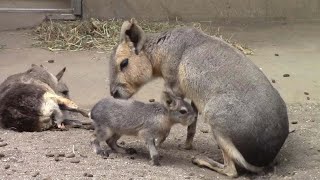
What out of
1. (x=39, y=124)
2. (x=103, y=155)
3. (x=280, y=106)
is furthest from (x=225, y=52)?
(x=39, y=124)

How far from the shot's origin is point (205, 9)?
37.2 ft

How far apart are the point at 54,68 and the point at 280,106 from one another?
3.83 metres

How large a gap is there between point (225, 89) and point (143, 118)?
0.72m

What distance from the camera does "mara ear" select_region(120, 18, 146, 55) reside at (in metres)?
6.15

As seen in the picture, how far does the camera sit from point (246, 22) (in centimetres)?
1130

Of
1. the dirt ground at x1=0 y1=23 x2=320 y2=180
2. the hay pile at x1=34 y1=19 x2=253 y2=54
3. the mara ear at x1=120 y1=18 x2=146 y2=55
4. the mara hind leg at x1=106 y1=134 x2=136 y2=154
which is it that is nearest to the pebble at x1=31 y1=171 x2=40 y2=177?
the dirt ground at x1=0 y1=23 x2=320 y2=180

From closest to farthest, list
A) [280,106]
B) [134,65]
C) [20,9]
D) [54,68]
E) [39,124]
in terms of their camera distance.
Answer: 1. [280,106]
2. [134,65]
3. [39,124]
4. [54,68]
5. [20,9]

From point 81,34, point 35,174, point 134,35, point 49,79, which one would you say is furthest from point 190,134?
point 81,34

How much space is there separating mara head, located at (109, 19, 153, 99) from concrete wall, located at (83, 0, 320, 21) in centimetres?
500

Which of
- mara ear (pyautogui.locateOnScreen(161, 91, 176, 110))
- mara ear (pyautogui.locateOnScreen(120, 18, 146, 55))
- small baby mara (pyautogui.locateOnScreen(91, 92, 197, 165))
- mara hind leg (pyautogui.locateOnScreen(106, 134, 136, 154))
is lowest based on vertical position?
mara hind leg (pyautogui.locateOnScreen(106, 134, 136, 154))

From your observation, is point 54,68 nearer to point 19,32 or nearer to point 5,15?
point 19,32

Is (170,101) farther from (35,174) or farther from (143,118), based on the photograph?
(35,174)

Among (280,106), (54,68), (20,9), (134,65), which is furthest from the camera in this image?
(20,9)

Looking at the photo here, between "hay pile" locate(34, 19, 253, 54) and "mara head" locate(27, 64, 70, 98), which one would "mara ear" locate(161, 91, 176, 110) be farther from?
"hay pile" locate(34, 19, 253, 54)
